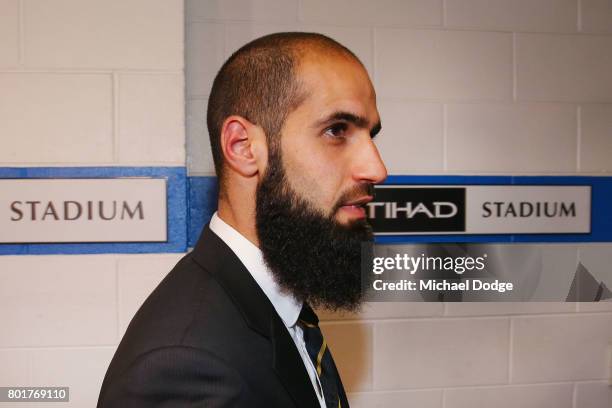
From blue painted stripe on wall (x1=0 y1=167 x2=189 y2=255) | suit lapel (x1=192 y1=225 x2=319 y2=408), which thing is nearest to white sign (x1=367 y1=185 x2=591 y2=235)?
blue painted stripe on wall (x1=0 y1=167 x2=189 y2=255)

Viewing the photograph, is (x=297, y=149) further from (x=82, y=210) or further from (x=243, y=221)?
(x=82, y=210)

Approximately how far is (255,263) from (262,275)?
0.09 feet

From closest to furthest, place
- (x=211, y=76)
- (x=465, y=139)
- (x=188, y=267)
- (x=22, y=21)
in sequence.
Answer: (x=188, y=267), (x=22, y=21), (x=211, y=76), (x=465, y=139)

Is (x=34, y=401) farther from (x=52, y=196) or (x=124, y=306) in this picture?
(x=52, y=196)

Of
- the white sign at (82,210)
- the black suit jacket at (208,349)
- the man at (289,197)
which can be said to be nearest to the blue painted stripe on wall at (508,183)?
the white sign at (82,210)

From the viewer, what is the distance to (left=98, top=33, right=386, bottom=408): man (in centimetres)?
81

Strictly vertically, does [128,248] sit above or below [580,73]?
below

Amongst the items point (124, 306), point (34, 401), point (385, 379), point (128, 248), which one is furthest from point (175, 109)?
point (385, 379)

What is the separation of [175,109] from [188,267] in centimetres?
69

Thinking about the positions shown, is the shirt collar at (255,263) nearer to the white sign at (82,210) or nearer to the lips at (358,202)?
the lips at (358,202)

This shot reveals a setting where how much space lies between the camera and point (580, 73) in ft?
5.59

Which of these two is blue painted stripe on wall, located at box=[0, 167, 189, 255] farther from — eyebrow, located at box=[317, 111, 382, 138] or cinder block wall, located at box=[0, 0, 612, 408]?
eyebrow, located at box=[317, 111, 382, 138]

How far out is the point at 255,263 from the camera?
2.98ft

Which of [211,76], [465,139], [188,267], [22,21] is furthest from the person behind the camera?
[465,139]
